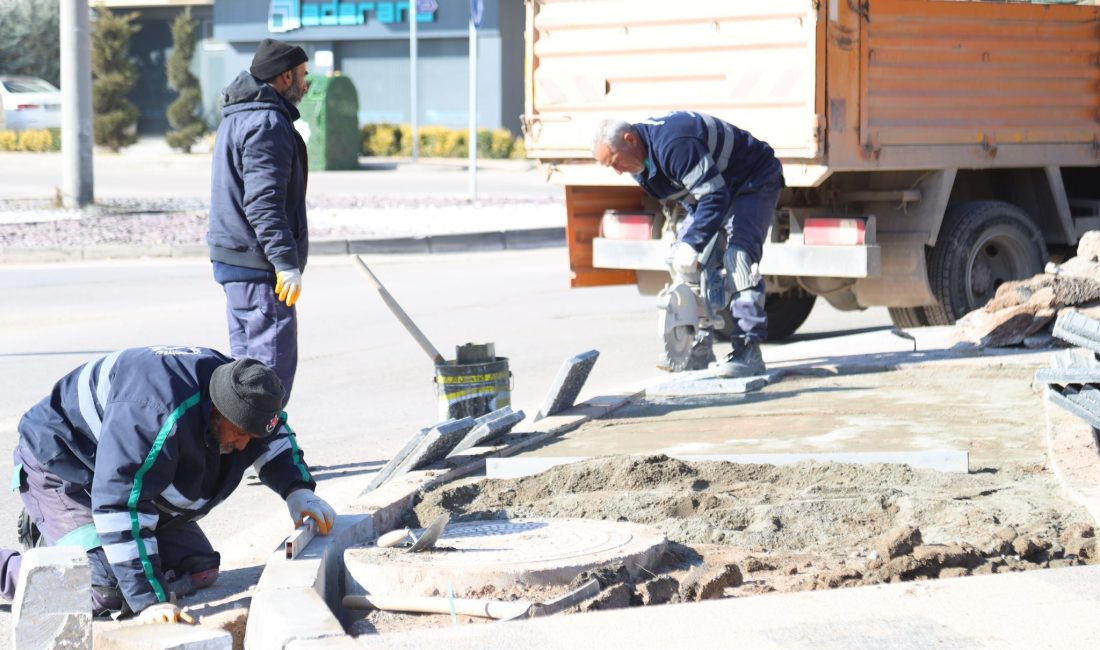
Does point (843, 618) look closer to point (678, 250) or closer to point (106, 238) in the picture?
point (678, 250)

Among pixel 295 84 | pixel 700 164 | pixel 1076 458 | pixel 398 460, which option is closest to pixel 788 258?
pixel 700 164

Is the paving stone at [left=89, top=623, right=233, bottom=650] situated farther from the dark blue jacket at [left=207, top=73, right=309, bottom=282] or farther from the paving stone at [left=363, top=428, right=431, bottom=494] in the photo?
the dark blue jacket at [left=207, top=73, right=309, bottom=282]

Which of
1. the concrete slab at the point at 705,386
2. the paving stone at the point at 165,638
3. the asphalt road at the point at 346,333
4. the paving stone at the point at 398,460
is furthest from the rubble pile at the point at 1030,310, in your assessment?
the paving stone at the point at 165,638

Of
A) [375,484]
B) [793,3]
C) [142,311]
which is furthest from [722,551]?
[142,311]

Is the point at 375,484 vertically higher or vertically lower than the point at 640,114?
lower

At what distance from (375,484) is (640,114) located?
14.8 ft

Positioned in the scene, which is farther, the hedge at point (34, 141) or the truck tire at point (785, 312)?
the hedge at point (34, 141)

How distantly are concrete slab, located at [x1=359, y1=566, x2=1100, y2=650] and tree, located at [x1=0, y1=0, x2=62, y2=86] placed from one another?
38.5 meters

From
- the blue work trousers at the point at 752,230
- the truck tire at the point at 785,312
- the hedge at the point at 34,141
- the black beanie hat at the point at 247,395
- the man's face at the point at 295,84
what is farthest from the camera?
the hedge at the point at 34,141

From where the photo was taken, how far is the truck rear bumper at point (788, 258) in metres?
8.77

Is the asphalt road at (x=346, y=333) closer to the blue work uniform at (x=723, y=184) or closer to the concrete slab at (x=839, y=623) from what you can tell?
the blue work uniform at (x=723, y=184)

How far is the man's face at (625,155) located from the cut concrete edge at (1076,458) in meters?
2.36

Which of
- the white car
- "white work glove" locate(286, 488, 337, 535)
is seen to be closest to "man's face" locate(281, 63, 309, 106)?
"white work glove" locate(286, 488, 337, 535)

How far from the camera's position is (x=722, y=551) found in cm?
460
